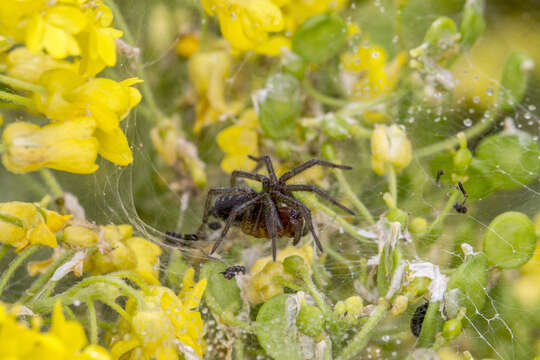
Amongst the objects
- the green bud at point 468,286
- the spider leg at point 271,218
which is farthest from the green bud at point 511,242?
the spider leg at point 271,218

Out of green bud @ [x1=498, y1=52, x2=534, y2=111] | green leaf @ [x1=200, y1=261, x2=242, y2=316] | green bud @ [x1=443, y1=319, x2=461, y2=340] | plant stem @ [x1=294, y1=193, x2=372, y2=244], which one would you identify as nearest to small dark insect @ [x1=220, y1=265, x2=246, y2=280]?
green leaf @ [x1=200, y1=261, x2=242, y2=316]

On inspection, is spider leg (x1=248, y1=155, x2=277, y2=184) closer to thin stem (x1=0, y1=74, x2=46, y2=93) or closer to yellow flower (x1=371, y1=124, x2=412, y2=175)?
yellow flower (x1=371, y1=124, x2=412, y2=175)

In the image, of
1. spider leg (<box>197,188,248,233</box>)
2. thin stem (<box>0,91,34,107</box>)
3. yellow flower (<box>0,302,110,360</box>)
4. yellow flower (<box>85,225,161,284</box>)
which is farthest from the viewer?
spider leg (<box>197,188,248,233</box>)

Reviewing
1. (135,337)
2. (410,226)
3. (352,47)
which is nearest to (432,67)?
(352,47)

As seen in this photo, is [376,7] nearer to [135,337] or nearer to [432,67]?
[432,67]

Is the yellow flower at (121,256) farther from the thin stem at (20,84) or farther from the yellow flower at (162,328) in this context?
the thin stem at (20,84)

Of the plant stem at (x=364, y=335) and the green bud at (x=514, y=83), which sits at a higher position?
the green bud at (x=514, y=83)

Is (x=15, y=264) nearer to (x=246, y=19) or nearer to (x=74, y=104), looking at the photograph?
(x=74, y=104)
